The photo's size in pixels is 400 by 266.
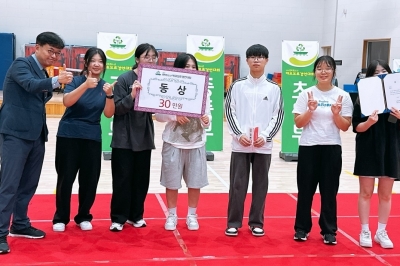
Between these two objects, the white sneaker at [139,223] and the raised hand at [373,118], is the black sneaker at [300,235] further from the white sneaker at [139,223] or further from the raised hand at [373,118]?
the white sneaker at [139,223]

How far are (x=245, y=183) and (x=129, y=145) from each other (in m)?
0.96

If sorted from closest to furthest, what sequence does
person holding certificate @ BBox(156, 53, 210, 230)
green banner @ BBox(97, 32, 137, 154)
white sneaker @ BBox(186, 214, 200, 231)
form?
person holding certificate @ BBox(156, 53, 210, 230)
white sneaker @ BBox(186, 214, 200, 231)
green banner @ BBox(97, 32, 137, 154)

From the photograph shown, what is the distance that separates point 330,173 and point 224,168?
3.25 m

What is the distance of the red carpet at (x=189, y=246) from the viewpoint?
10.6 ft

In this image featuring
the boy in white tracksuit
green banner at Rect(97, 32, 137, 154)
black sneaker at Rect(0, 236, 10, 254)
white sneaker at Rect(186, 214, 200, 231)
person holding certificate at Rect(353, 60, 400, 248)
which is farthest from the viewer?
green banner at Rect(97, 32, 137, 154)

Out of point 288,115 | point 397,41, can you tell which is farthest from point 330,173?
point 397,41

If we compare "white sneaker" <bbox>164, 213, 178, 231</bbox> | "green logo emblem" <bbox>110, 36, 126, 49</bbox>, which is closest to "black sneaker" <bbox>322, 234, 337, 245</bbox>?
"white sneaker" <bbox>164, 213, 178, 231</bbox>

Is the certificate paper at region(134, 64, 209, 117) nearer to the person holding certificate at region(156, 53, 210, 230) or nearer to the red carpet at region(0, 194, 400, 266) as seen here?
the person holding certificate at region(156, 53, 210, 230)

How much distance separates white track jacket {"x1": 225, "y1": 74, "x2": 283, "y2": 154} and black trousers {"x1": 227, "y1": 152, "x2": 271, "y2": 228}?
0.24 feet

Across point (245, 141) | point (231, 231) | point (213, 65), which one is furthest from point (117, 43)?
point (231, 231)

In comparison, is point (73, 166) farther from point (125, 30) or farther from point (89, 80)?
point (125, 30)

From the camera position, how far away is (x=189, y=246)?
3.50 meters

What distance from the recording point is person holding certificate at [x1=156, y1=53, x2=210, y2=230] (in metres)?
3.78

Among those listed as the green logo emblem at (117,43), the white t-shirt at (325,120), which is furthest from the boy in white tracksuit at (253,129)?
the green logo emblem at (117,43)
